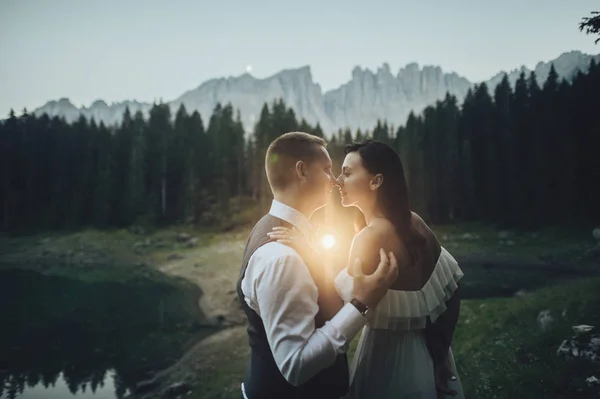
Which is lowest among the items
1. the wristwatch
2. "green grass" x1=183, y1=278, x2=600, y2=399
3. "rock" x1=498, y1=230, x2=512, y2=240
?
"green grass" x1=183, y1=278, x2=600, y2=399

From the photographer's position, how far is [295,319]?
1.70 m

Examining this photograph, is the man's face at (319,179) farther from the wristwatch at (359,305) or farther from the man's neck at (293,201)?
the wristwatch at (359,305)

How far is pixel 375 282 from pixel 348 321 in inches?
8.1

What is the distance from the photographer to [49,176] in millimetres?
16828

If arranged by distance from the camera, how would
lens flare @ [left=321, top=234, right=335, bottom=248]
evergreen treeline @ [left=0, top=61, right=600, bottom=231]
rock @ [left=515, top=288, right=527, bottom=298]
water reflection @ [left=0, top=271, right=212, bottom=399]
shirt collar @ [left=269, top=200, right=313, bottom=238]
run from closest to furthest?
shirt collar @ [left=269, top=200, right=313, bottom=238]
lens flare @ [left=321, top=234, right=335, bottom=248]
water reflection @ [left=0, top=271, right=212, bottom=399]
rock @ [left=515, top=288, right=527, bottom=298]
evergreen treeline @ [left=0, top=61, right=600, bottom=231]

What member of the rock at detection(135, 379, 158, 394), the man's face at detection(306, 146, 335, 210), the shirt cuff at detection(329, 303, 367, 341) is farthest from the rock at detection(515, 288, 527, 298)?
the shirt cuff at detection(329, 303, 367, 341)

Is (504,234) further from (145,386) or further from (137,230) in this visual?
(137,230)

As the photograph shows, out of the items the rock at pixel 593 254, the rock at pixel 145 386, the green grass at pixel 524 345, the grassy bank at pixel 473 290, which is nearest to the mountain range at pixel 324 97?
the grassy bank at pixel 473 290

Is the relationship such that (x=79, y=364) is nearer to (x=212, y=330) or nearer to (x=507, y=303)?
(x=212, y=330)

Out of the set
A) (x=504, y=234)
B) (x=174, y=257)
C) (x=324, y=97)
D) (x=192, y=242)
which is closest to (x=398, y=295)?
(x=504, y=234)

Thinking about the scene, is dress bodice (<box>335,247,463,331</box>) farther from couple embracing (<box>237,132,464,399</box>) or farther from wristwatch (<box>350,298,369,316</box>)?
wristwatch (<box>350,298,369,316</box>)

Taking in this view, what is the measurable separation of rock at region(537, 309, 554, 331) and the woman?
6363 mm

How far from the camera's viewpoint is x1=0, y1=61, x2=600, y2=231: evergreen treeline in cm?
1123

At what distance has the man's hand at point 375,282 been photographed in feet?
5.99
